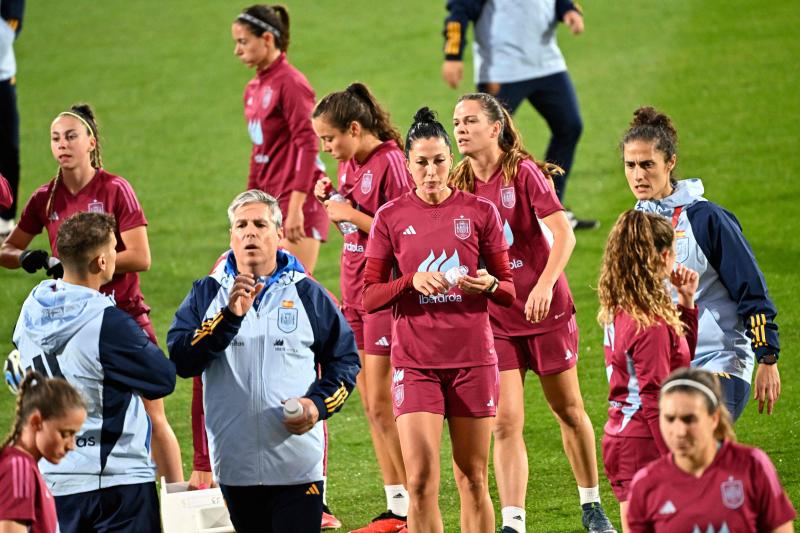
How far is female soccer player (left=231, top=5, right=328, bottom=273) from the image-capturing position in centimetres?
830

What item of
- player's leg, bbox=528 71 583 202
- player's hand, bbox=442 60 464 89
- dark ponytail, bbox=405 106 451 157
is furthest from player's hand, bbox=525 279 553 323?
player's hand, bbox=442 60 464 89

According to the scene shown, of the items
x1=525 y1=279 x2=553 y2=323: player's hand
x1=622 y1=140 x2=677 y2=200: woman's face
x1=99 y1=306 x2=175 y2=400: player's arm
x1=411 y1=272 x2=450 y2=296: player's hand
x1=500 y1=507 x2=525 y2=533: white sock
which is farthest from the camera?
x1=500 y1=507 x2=525 y2=533: white sock

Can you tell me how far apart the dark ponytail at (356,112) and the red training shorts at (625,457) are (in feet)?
7.20

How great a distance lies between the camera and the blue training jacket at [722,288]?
5.46m

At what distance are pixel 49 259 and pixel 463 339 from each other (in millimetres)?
1963

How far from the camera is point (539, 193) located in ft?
20.1

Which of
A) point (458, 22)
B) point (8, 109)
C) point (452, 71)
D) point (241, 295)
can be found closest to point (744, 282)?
point (241, 295)

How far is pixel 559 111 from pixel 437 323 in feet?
19.9

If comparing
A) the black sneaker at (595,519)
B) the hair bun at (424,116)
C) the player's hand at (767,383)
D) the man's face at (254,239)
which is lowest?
the black sneaker at (595,519)

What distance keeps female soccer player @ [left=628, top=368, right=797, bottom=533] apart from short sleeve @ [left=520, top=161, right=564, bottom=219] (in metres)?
2.05

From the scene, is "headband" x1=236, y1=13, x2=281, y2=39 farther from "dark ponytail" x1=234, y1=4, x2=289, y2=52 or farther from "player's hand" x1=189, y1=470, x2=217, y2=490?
"player's hand" x1=189, y1=470, x2=217, y2=490

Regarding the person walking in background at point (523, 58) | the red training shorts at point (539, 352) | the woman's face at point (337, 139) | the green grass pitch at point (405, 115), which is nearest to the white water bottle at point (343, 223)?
the woman's face at point (337, 139)

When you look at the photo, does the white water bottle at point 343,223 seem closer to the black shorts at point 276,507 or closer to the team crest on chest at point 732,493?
the black shorts at point 276,507

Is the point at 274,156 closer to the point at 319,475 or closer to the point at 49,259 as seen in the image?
the point at 49,259
